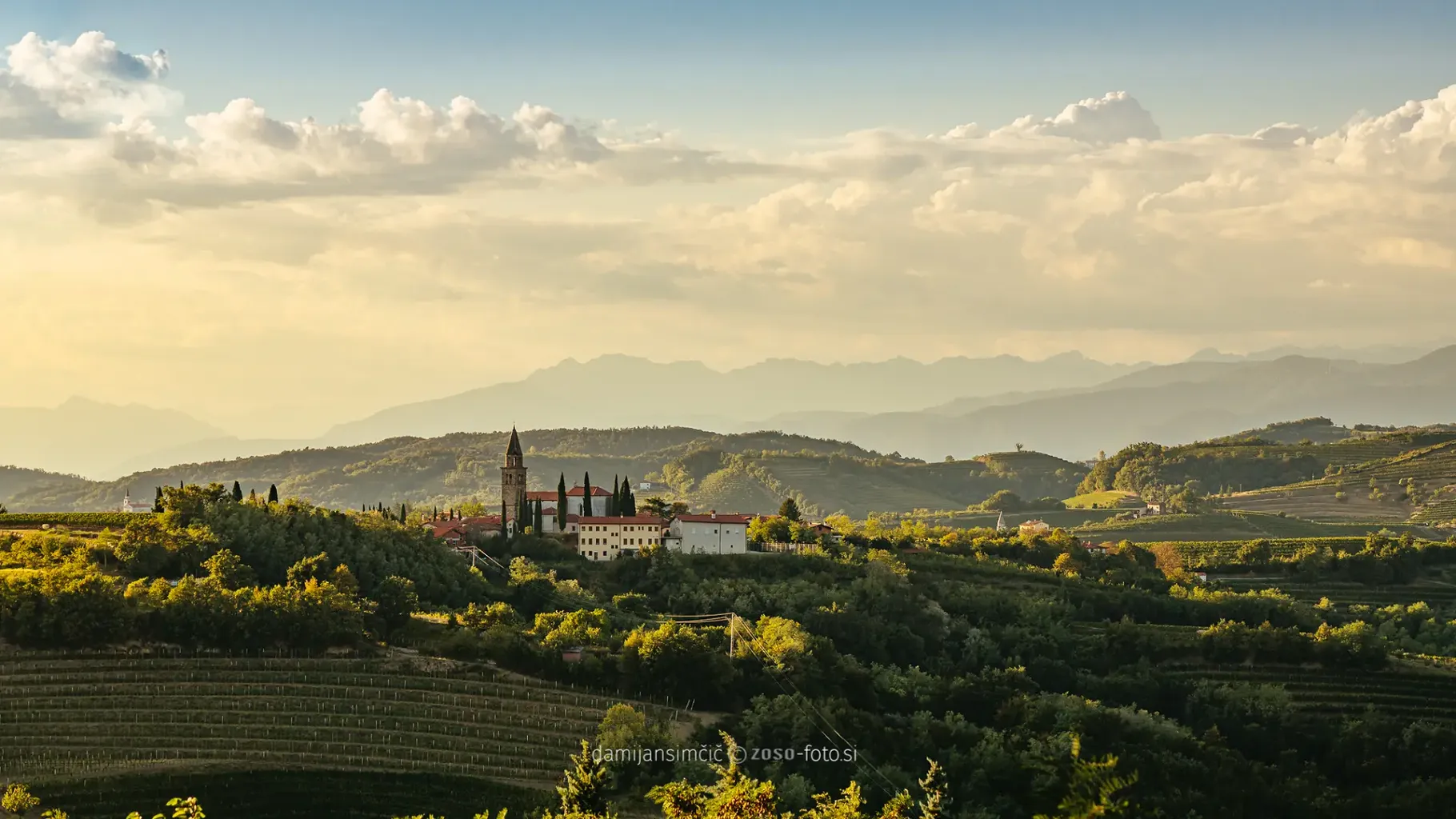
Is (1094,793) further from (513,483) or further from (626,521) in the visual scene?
(513,483)

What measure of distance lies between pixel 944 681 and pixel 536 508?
3221cm

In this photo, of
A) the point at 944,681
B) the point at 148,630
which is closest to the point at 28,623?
the point at 148,630

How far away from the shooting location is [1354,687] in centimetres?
7888

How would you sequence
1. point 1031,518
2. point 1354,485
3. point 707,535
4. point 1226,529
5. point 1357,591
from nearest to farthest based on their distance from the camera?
1. point 707,535
2. point 1357,591
3. point 1226,529
4. point 1031,518
5. point 1354,485

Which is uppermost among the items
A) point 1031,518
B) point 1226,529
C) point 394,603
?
point 1031,518

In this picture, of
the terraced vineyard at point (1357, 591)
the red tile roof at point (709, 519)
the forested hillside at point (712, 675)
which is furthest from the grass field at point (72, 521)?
the terraced vineyard at point (1357, 591)

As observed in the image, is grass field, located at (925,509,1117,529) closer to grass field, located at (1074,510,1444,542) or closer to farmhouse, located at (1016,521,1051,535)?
grass field, located at (1074,510,1444,542)

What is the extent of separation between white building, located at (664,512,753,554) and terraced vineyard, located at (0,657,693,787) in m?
31.7

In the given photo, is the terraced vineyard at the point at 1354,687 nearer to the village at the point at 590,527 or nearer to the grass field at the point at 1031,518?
the village at the point at 590,527

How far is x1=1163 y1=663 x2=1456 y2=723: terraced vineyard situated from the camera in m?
76.4

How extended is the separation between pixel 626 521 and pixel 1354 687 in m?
39.1

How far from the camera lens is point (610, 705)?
203 ft

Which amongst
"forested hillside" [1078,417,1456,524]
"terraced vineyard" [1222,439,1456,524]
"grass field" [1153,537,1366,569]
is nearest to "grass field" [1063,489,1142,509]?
"forested hillside" [1078,417,1456,524]

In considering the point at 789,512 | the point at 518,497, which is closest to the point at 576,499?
the point at 518,497
